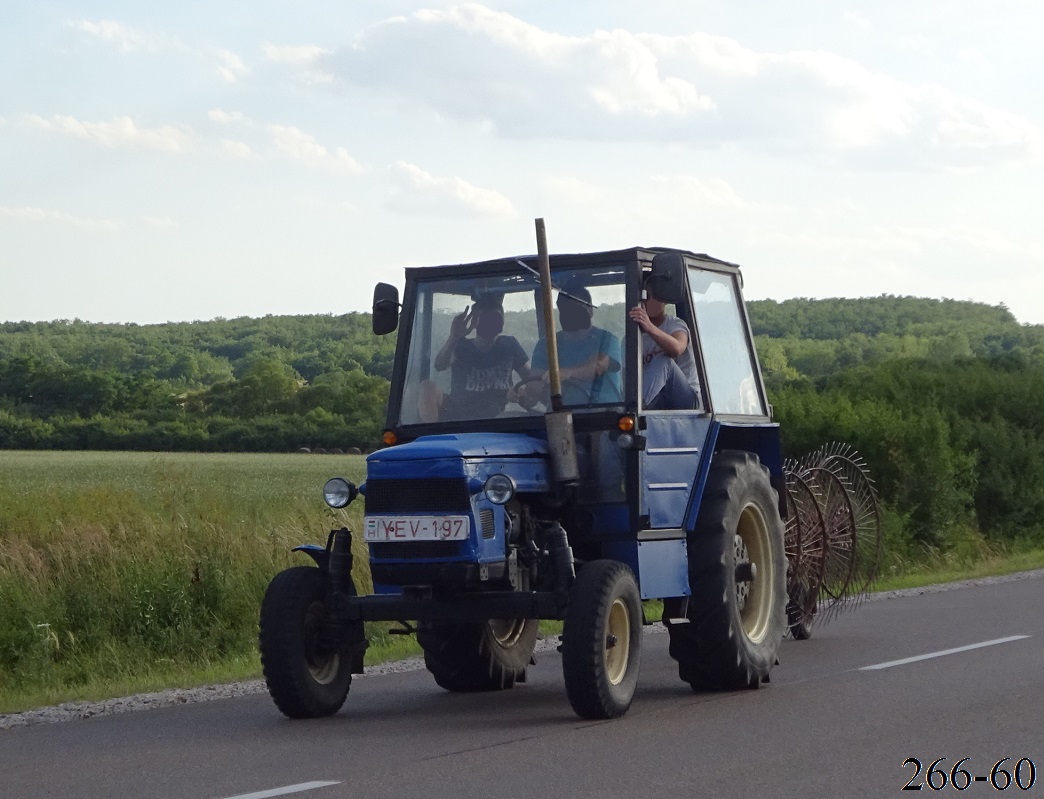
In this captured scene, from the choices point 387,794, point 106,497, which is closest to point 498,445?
point 387,794

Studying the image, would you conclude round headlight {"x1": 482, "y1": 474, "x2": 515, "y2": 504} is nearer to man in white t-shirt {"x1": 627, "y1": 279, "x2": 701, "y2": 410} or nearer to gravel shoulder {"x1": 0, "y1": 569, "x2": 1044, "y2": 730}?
man in white t-shirt {"x1": 627, "y1": 279, "x2": 701, "y2": 410}

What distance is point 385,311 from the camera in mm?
9680

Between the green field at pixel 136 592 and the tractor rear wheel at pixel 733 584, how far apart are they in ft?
11.6

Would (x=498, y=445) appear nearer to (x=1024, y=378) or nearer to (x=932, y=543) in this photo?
(x=932, y=543)

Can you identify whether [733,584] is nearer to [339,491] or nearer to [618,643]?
[618,643]

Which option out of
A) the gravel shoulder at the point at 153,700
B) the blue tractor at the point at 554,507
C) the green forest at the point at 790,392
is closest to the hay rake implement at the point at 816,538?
the gravel shoulder at the point at 153,700

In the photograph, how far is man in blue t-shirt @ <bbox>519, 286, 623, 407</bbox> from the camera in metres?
9.21

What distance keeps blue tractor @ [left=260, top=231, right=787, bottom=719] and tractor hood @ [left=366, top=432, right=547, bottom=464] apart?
13 millimetres

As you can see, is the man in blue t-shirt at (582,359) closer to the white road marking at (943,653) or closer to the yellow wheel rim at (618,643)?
the yellow wheel rim at (618,643)

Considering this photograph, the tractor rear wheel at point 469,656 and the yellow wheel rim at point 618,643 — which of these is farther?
the tractor rear wheel at point 469,656

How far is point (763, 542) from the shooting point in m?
10.4

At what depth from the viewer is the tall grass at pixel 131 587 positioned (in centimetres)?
1294

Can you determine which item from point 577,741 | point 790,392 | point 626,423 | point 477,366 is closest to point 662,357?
point 626,423

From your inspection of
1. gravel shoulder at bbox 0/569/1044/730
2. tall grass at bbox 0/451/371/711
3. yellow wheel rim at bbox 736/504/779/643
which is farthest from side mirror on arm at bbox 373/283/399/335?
tall grass at bbox 0/451/371/711
